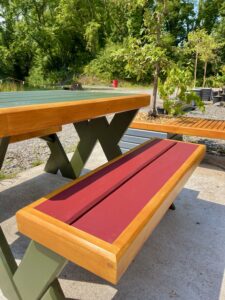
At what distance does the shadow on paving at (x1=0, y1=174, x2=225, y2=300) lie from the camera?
1.55 m

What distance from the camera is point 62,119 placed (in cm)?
126

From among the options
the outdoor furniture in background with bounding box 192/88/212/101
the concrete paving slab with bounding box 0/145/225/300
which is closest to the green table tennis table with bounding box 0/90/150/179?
the concrete paving slab with bounding box 0/145/225/300

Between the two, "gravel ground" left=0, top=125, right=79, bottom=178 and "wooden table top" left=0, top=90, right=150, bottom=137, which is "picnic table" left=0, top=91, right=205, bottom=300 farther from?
"gravel ground" left=0, top=125, right=79, bottom=178

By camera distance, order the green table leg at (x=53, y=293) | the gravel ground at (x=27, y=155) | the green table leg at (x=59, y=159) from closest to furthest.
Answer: the green table leg at (x=53, y=293) → the green table leg at (x=59, y=159) → the gravel ground at (x=27, y=155)

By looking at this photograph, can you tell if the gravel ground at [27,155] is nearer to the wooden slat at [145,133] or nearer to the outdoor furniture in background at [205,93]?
the wooden slat at [145,133]

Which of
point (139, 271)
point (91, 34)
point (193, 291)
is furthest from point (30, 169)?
point (91, 34)

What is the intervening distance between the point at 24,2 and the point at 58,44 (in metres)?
4.36

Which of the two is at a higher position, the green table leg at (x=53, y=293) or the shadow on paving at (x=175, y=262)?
the green table leg at (x=53, y=293)

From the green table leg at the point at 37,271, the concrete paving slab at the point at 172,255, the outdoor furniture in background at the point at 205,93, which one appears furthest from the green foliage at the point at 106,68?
the green table leg at the point at 37,271

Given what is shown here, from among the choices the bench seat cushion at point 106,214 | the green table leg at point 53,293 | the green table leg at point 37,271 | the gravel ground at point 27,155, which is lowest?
the gravel ground at point 27,155

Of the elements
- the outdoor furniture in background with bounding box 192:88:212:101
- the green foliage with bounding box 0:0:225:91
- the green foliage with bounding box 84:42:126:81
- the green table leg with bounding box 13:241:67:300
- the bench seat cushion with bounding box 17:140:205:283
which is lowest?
the green table leg with bounding box 13:241:67:300

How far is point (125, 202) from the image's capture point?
1.23m

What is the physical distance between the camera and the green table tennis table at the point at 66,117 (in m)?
1.08

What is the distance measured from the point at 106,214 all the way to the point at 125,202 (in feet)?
0.45
